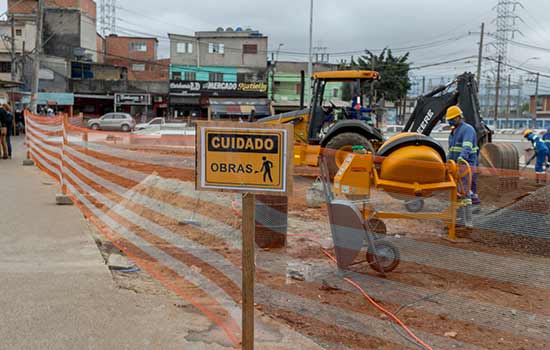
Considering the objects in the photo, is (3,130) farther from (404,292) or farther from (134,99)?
(134,99)

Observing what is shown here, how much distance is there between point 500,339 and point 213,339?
2.20 meters

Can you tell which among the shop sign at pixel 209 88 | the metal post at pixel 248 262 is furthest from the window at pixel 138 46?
the metal post at pixel 248 262

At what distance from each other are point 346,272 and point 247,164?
282cm

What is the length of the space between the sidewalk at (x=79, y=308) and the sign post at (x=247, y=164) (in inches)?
37.6

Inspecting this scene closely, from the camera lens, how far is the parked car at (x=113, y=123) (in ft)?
131

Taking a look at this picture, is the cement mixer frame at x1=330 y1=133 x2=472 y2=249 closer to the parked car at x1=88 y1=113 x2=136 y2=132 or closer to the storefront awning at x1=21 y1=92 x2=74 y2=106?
the parked car at x1=88 y1=113 x2=136 y2=132

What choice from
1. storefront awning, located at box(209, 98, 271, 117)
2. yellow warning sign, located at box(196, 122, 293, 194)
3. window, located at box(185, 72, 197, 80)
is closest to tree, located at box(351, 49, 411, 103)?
storefront awning, located at box(209, 98, 271, 117)

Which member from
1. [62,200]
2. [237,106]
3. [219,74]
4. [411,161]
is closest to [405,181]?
[411,161]

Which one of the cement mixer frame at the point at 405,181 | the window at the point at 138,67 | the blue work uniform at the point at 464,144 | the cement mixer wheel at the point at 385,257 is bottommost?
the cement mixer wheel at the point at 385,257

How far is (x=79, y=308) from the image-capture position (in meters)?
4.31

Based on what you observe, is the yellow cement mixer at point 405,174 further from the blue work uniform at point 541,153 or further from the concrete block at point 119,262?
the blue work uniform at point 541,153

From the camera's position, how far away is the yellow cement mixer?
6.74 metres

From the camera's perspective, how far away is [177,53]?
6200 centimetres

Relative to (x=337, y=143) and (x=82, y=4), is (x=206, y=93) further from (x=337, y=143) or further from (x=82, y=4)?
(x=337, y=143)
